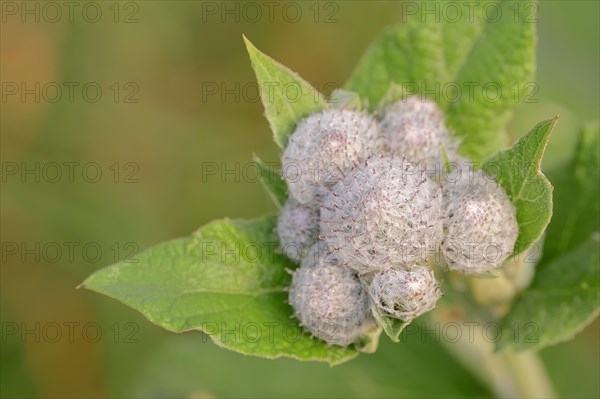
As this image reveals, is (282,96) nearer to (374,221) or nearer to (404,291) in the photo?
(374,221)

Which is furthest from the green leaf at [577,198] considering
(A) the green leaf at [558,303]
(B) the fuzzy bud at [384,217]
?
(B) the fuzzy bud at [384,217]

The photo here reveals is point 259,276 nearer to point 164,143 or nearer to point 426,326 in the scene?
point 426,326

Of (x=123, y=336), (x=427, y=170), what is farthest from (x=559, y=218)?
(x=123, y=336)

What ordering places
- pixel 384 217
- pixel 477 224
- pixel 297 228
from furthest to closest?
pixel 297 228
pixel 477 224
pixel 384 217

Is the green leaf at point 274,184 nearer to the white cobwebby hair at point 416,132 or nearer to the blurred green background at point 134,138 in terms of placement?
the white cobwebby hair at point 416,132

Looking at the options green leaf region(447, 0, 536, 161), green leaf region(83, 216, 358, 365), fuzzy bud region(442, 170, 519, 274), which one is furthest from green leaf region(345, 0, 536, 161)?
green leaf region(83, 216, 358, 365)

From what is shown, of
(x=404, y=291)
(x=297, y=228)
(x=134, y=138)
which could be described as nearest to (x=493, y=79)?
(x=297, y=228)
